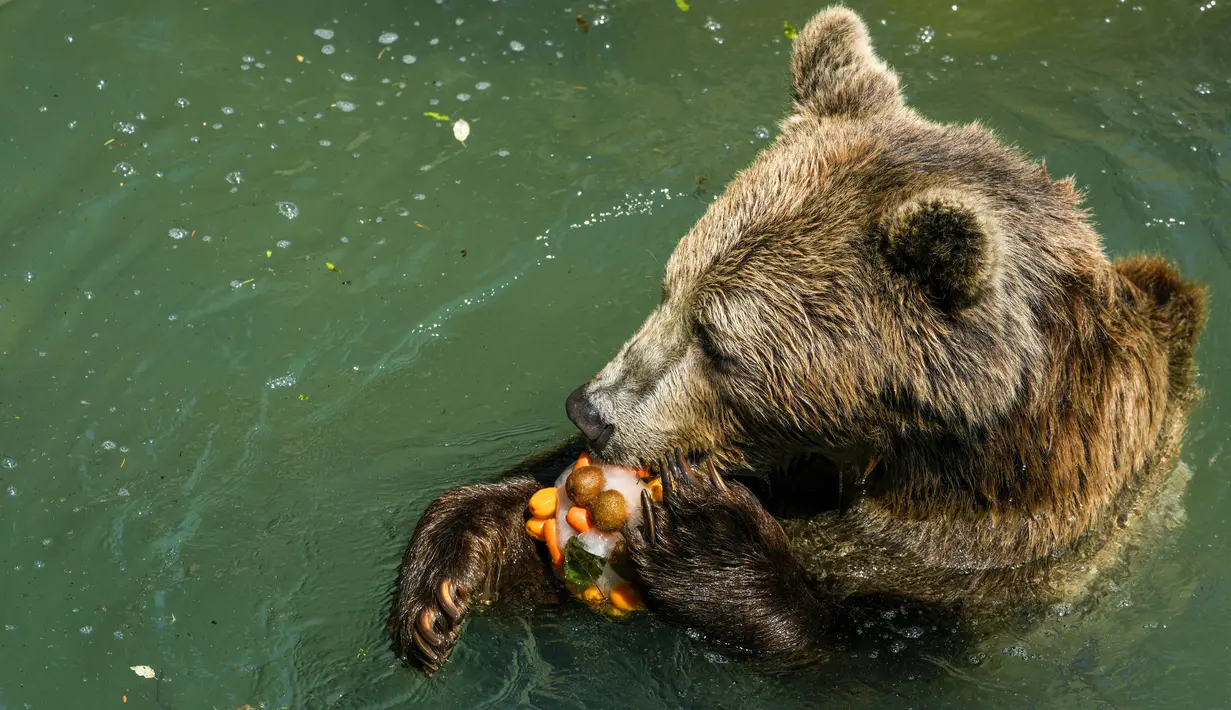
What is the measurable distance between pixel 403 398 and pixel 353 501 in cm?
79

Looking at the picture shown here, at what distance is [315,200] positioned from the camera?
7406 mm

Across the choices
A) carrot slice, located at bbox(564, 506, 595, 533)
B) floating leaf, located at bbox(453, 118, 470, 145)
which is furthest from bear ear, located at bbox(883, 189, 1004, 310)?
floating leaf, located at bbox(453, 118, 470, 145)

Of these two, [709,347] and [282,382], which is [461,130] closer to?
[282,382]

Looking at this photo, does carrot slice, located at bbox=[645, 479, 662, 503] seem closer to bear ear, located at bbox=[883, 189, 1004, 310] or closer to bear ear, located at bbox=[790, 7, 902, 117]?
bear ear, located at bbox=[883, 189, 1004, 310]

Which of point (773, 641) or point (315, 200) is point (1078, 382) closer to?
point (773, 641)

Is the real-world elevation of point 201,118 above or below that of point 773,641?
below

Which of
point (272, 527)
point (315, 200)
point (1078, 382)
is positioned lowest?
point (272, 527)

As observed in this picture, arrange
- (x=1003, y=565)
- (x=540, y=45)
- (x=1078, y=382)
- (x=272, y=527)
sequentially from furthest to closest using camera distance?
(x=540, y=45) < (x=272, y=527) < (x=1003, y=565) < (x=1078, y=382)

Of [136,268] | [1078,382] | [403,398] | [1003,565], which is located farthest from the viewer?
[136,268]

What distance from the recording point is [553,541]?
183 inches

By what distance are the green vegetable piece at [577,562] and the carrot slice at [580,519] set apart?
0.17 feet

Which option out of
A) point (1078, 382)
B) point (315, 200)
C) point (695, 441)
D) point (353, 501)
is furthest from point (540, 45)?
point (1078, 382)

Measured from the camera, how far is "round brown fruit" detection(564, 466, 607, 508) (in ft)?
14.9

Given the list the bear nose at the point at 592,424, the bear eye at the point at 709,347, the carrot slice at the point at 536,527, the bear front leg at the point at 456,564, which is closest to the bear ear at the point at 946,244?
the bear eye at the point at 709,347
